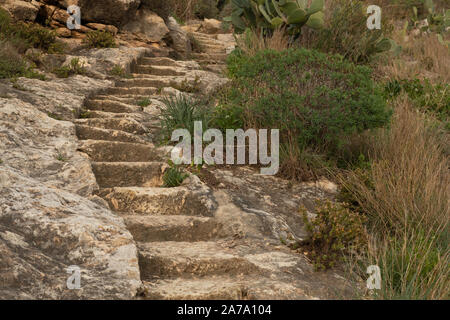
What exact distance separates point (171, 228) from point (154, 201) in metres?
0.41

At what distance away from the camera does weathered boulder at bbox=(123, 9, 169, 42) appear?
8.73 metres

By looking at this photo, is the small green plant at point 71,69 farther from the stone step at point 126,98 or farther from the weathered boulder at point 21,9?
the weathered boulder at point 21,9

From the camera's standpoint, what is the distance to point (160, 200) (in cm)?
380

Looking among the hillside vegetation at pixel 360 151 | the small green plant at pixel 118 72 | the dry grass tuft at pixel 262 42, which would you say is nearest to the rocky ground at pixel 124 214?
the hillside vegetation at pixel 360 151

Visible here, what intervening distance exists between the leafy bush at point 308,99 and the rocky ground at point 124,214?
57 centimetres

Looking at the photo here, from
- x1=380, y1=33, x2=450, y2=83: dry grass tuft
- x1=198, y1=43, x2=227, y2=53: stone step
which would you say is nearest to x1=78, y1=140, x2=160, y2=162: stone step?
x1=380, y1=33, x2=450, y2=83: dry grass tuft

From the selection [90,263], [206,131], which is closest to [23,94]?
[206,131]

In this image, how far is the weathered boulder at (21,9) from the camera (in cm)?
727

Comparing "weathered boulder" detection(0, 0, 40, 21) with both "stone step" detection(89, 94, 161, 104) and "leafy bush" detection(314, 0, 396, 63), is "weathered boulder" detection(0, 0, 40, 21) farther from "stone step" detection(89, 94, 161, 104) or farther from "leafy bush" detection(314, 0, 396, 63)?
"leafy bush" detection(314, 0, 396, 63)

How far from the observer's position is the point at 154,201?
3.79 metres

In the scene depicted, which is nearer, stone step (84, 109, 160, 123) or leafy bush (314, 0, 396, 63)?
stone step (84, 109, 160, 123)

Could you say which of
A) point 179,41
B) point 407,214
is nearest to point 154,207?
point 407,214
